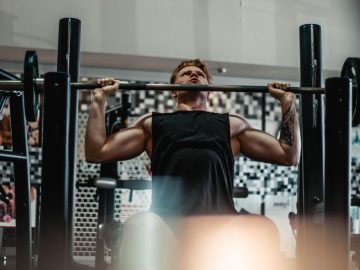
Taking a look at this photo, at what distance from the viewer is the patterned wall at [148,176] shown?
18.4 ft

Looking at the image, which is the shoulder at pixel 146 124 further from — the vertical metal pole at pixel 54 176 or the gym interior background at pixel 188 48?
the gym interior background at pixel 188 48

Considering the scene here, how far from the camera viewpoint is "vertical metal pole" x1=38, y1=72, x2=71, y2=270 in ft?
6.03

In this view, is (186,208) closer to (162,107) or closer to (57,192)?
(57,192)

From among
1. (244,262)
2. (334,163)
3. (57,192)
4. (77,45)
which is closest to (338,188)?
(334,163)

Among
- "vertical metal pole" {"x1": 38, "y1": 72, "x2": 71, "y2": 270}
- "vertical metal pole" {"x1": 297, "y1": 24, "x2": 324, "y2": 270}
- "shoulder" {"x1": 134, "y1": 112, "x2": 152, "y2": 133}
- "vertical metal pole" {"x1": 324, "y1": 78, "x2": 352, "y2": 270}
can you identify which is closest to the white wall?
"vertical metal pole" {"x1": 297, "y1": 24, "x2": 324, "y2": 270}

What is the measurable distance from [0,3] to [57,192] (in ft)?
11.6

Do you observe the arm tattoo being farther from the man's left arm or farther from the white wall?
the white wall

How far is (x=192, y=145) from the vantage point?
2383 mm

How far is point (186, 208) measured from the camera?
7.17ft

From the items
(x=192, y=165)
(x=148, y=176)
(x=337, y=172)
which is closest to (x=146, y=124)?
(x=192, y=165)

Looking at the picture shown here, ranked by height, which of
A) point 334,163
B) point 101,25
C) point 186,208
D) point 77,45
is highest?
point 101,25

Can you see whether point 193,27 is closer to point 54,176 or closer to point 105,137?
point 105,137

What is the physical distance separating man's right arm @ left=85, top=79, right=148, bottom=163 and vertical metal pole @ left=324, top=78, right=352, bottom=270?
0.90 m

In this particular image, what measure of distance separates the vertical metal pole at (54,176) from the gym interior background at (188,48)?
10.0ft
